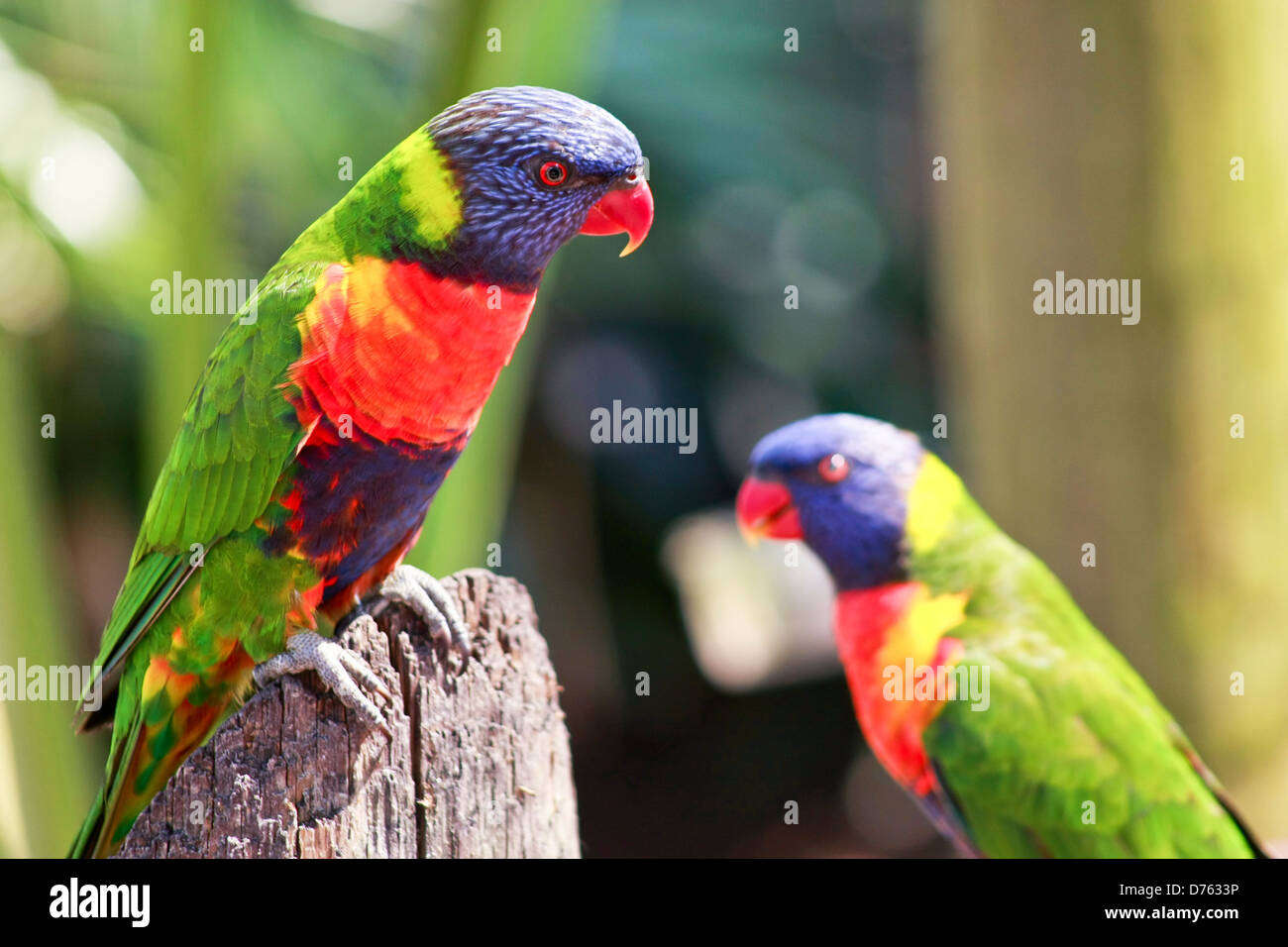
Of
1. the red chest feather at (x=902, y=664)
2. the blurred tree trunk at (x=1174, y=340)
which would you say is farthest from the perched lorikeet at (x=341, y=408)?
the blurred tree trunk at (x=1174, y=340)

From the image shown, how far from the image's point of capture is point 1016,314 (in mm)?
2463

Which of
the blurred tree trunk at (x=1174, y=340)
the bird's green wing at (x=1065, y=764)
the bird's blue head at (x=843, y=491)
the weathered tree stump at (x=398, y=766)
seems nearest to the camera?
the weathered tree stump at (x=398, y=766)

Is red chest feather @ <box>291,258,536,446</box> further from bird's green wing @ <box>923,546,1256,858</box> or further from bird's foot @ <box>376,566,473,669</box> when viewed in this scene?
bird's green wing @ <box>923,546,1256,858</box>

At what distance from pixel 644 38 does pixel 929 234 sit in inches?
56.2

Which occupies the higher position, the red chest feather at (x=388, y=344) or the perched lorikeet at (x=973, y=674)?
the red chest feather at (x=388, y=344)

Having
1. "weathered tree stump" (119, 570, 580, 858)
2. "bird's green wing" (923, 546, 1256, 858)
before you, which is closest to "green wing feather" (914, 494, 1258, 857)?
"bird's green wing" (923, 546, 1256, 858)

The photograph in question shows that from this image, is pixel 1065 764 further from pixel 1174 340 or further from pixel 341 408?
pixel 341 408

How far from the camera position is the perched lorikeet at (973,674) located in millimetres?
1740

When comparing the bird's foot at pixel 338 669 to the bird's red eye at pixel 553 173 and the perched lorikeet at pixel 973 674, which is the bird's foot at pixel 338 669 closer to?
the bird's red eye at pixel 553 173

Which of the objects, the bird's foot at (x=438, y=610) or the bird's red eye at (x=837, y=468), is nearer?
the bird's foot at (x=438, y=610)

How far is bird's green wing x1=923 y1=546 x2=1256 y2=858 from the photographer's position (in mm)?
1732

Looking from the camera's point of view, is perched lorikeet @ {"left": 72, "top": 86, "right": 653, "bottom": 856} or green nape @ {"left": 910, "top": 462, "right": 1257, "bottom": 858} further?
green nape @ {"left": 910, "top": 462, "right": 1257, "bottom": 858}

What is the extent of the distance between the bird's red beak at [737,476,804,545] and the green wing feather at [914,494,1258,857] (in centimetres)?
38

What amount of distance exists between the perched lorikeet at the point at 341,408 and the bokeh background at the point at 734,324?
1.73 ft
